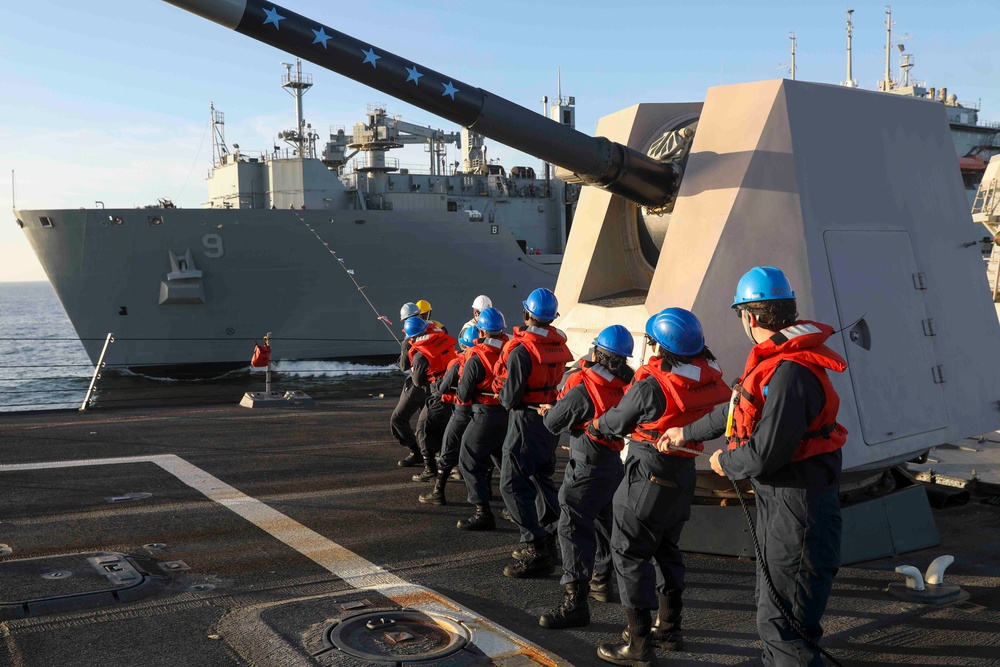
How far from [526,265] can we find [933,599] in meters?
22.7

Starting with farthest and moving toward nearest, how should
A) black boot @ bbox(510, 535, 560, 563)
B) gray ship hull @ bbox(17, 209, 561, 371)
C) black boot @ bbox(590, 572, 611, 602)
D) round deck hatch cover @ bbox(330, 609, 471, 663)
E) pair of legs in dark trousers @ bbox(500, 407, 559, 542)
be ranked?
1. gray ship hull @ bbox(17, 209, 561, 371)
2. pair of legs in dark trousers @ bbox(500, 407, 559, 542)
3. black boot @ bbox(510, 535, 560, 563)
4. black boot @ bbox(590, 572, 611, 602)
5. round deck hatch cover @ bbox(330, 609, 471, 663)

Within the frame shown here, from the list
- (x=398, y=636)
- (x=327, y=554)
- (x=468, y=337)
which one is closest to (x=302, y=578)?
(x=327, y=554)

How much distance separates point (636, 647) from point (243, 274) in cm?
2183

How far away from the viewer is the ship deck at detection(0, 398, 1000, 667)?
12.9ft

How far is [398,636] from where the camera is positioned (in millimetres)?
3967

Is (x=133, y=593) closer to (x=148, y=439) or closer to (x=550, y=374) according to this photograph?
(x=550, y=374)

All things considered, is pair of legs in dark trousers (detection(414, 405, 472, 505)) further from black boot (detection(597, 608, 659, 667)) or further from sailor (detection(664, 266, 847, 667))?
sailor (detection(664, 266, 847, 667))

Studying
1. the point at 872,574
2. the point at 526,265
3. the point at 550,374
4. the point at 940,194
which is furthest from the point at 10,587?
the point at 526,265

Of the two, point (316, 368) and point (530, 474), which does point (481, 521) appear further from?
point (316, 368)

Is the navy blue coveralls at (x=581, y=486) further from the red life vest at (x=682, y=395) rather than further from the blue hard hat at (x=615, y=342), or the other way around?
the red life vest at (x=682, y=395)

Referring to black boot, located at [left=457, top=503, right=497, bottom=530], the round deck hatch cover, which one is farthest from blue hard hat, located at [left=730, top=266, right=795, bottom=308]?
black boot, located at [left=457, top=503, right=497, bottom=530]

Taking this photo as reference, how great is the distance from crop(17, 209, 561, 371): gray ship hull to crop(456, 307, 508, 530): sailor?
18.9 meters

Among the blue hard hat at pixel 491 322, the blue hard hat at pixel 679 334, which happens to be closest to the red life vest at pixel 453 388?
the blue hard hat at pixel 491 322

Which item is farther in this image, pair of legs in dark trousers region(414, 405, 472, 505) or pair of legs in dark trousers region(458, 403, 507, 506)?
pair of legs in dark trousers region(414, 405, 472, 505)
